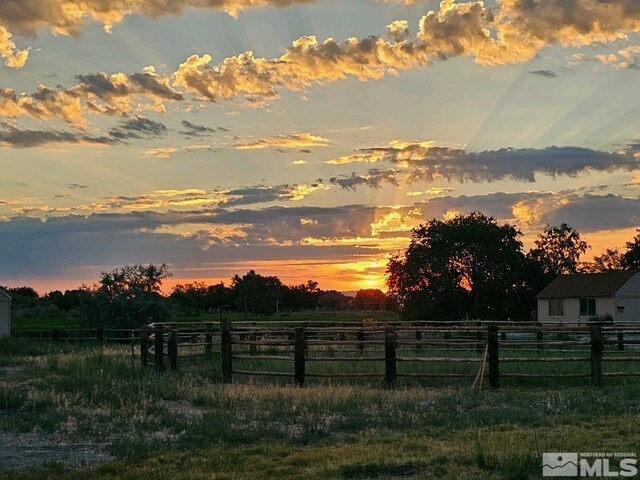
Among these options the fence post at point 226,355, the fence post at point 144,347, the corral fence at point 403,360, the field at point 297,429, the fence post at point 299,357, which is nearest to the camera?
the field at point 297,429

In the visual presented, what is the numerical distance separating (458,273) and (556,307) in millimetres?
8310

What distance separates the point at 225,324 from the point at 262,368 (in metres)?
2.69

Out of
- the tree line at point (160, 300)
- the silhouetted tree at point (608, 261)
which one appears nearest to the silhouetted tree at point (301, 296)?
the tree line at point (160, 300)

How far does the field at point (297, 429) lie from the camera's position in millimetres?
8852

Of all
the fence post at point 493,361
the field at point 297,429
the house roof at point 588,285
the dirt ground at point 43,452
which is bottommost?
the dirt ground at point 43,452

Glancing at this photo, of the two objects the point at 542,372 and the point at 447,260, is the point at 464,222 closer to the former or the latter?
the point at 447,260

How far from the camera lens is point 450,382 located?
18.0 metres

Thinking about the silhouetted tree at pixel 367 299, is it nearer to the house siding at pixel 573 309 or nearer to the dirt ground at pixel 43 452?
the house siding at pixel 573 309

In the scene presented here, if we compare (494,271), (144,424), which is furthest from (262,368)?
(494,271)

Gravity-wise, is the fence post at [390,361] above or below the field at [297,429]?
above

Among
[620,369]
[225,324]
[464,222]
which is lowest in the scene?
[620,369]

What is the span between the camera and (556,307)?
2352 inches

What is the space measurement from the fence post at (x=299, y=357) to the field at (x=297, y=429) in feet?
1.64

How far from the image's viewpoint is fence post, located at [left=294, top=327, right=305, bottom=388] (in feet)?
58.8
